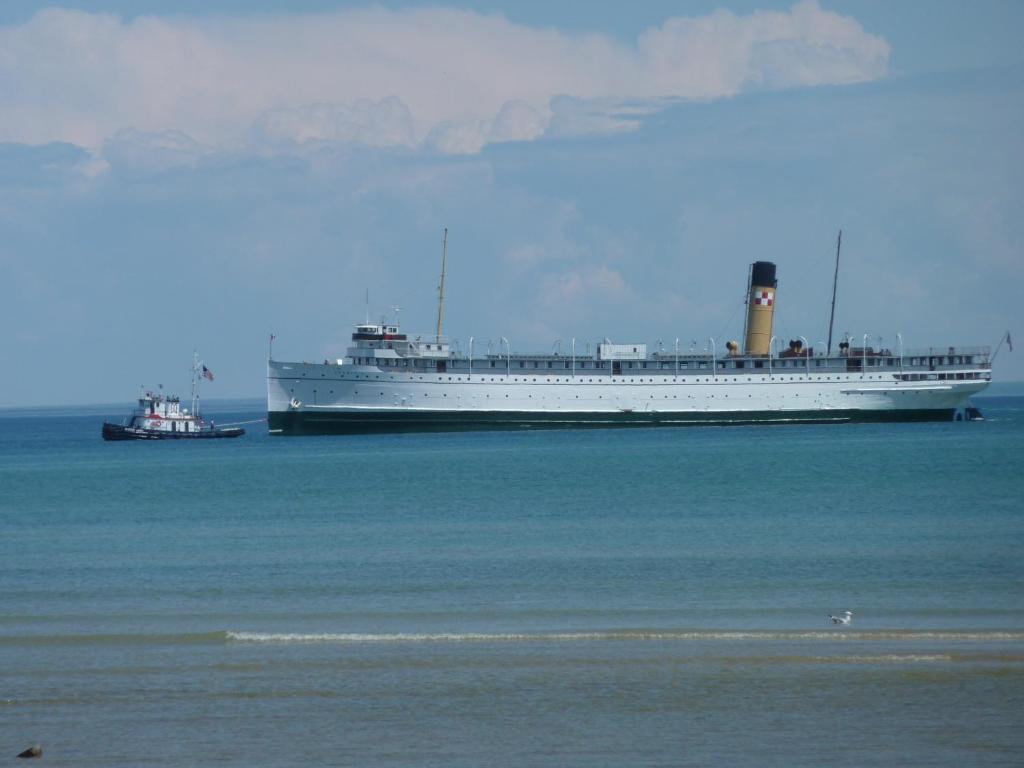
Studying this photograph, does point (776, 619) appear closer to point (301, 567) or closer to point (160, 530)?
point (301, 567)

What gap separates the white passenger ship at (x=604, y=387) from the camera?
255 ft

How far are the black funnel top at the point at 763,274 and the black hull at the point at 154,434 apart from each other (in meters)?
32.9

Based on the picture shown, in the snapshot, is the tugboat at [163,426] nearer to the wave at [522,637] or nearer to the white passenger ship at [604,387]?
the white passenger ship at [604,387]

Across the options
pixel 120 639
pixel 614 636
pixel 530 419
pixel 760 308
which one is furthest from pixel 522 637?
pixel 760 308

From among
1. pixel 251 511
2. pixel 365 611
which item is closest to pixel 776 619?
pixel 365 611

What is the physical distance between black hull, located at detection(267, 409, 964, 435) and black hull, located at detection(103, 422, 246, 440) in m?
6.66

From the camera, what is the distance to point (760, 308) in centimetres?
8662

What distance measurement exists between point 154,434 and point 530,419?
23304 millimetres

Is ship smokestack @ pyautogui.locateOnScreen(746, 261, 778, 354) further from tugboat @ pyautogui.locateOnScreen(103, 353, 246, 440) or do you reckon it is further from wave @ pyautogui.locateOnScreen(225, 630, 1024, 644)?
wave @ pyautogui.locateOnScreen(225, 630, 1024, 644)

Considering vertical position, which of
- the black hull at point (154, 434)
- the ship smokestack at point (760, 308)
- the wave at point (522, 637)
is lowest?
the black hull at point (154, 434)

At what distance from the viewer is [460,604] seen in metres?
22.0

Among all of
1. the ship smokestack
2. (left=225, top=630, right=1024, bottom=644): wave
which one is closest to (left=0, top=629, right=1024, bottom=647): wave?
(left=225, top=630, right=1024, bottom=644): wave

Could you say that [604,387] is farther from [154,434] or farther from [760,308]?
[154,434]

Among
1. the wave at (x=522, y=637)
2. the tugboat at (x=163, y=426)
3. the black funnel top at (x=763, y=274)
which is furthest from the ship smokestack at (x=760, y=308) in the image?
the wave at (x=522, y=637)
